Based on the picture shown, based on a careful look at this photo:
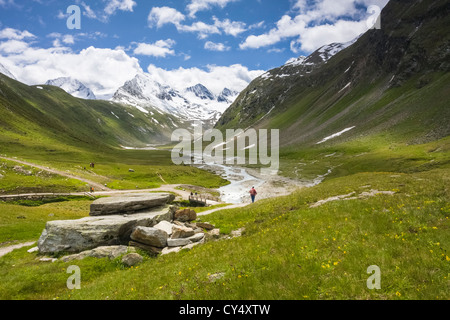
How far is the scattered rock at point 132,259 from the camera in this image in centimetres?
1638

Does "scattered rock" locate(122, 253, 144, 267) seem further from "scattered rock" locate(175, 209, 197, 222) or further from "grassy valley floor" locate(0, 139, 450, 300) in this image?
"scattered rock" locate(175, 209, 197, 222)

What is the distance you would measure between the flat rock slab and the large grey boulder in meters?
4.18

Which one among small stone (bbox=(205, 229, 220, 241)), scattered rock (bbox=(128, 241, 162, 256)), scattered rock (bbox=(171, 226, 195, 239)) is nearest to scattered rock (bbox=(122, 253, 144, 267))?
scattered rock (bbox=(128, 241, 162, 256))

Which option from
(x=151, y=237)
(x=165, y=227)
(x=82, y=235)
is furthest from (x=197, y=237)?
(x=82, y=235)

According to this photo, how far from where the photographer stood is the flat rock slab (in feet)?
82.1

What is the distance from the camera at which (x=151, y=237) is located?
61.1 ft

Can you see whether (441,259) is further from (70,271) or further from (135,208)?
(135,208)

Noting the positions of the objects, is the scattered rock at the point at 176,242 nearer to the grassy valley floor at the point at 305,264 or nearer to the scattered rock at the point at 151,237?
the scattered rock at the point at 151,237

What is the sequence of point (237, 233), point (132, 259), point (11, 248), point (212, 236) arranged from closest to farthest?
point (132, 259), point (212, 236), point (237, 233), point (11, 248)

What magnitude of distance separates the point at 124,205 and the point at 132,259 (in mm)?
10503

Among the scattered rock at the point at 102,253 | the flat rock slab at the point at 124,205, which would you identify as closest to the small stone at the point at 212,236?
the scattered rock at the point at 102,253

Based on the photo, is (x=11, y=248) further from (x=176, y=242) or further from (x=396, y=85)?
(x=396, y=85)

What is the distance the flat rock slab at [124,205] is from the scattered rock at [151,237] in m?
7.75
